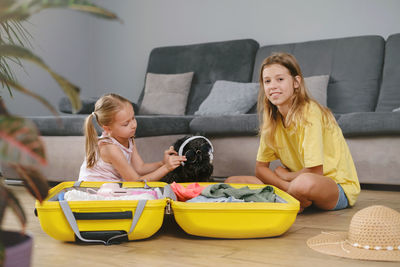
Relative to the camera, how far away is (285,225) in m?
1.44

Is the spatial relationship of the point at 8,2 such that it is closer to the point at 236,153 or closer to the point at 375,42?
the point at 236,153

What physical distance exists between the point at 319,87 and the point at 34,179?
107 inches

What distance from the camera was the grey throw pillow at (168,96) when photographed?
3.81 m

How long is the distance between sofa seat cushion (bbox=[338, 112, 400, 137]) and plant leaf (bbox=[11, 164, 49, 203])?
2083 millimetres

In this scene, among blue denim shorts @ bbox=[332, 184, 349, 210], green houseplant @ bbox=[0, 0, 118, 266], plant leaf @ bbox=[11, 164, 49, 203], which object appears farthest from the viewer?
blue denim shorts @ bbox=[332, 184, 349, 210]

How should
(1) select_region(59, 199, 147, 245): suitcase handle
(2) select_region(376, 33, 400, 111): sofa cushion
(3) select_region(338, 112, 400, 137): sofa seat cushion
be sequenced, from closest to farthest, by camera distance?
(1) select_region(59, 199, 147, 245): suitcase handle, (3) select_region(338, 112, 400, 137): sofa seat cushion, (2) select_region(376, 33, 400, 111): sofa cushion

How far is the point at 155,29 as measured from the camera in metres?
4.71

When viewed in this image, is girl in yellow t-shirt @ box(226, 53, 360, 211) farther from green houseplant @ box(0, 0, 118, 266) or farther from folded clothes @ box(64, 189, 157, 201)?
green houseplant @ box(0, 0, 118, 266)

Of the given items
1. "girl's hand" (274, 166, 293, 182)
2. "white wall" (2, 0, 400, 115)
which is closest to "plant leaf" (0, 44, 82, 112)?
"girl's hand" (274, 166, 293, 182)

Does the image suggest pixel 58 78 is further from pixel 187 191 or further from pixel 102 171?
pixel 102 171

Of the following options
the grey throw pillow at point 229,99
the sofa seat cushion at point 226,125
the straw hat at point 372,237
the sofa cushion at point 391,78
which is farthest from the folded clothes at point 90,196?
the sofa cushion at point 391,78

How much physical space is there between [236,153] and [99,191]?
4.33ft

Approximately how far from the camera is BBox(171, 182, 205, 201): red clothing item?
1.76 m

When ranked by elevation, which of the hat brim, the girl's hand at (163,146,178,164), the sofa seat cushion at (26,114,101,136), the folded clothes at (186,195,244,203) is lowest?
the hat brim
